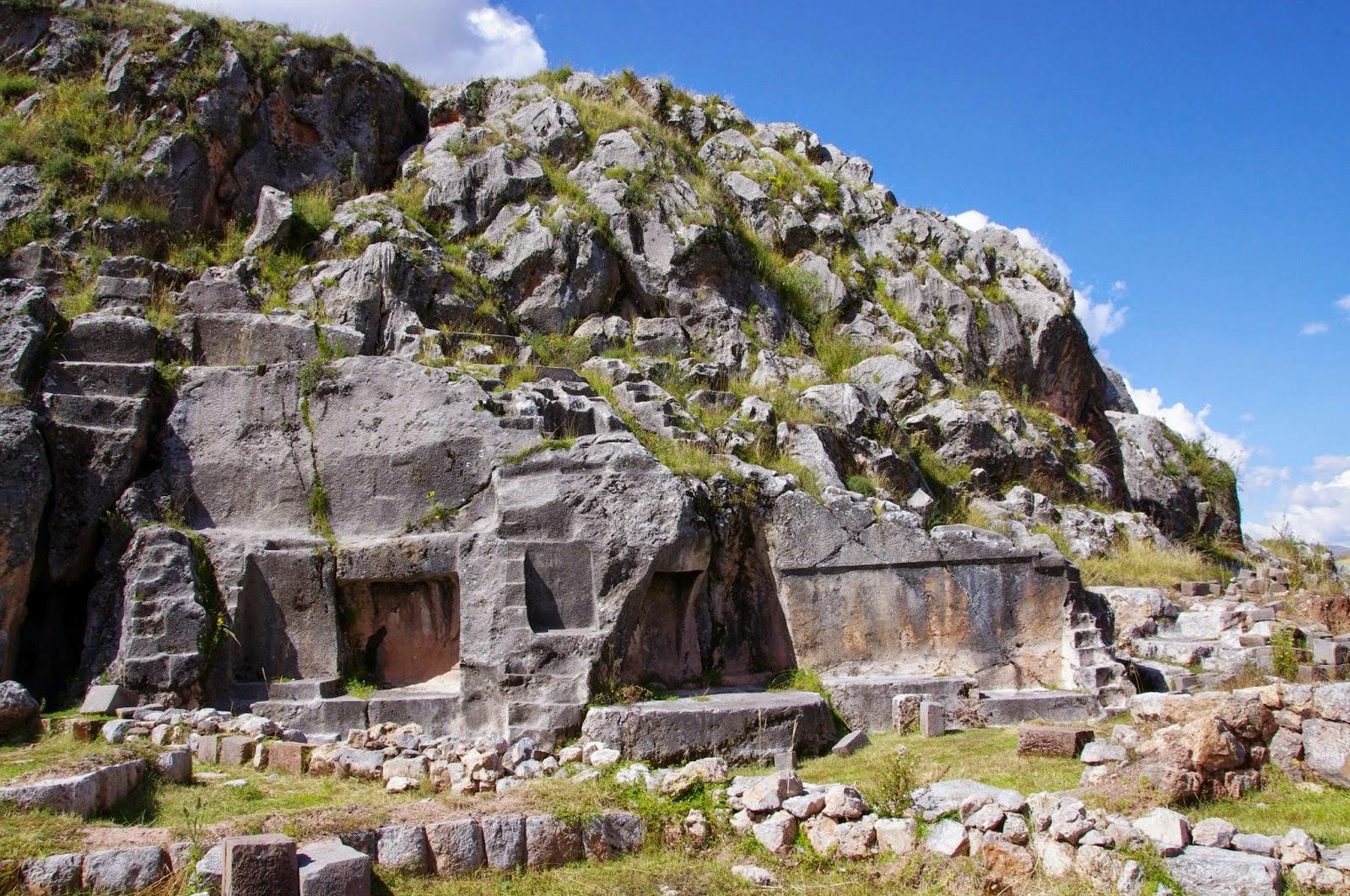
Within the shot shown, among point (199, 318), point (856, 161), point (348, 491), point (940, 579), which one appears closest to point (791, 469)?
point (940, 579)

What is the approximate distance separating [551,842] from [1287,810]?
538cm

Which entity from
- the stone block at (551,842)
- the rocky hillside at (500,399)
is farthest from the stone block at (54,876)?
the rocky hillside at (500,399)

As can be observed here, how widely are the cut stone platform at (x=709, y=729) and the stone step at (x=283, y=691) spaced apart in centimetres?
325

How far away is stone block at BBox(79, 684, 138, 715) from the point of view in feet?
34.2

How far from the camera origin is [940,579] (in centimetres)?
1337

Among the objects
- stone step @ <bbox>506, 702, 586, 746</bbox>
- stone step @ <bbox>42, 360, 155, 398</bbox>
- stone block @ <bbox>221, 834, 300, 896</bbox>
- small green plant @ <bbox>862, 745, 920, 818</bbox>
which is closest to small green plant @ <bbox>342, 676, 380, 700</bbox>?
stone step @ <bbox>506, 702, 586, 746</bbox>

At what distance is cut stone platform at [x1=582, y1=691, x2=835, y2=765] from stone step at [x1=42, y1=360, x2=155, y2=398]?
24.1 ft

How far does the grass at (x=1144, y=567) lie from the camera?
57.9 ft

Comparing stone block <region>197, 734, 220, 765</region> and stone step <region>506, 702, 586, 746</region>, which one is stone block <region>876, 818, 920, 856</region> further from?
stone block <region>197, 734, 220, 765</region>

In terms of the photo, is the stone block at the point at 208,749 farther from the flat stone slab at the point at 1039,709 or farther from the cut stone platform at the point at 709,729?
the flat stone slab at the point at 1039,709

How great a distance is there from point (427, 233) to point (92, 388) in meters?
8.24

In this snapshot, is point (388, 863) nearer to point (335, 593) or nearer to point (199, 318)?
point (335, 593)

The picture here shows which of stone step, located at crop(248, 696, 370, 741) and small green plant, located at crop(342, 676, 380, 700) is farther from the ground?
small green plant, located at crop(342, 676, 380, 700)

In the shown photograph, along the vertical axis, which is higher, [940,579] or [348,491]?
[348,491]
